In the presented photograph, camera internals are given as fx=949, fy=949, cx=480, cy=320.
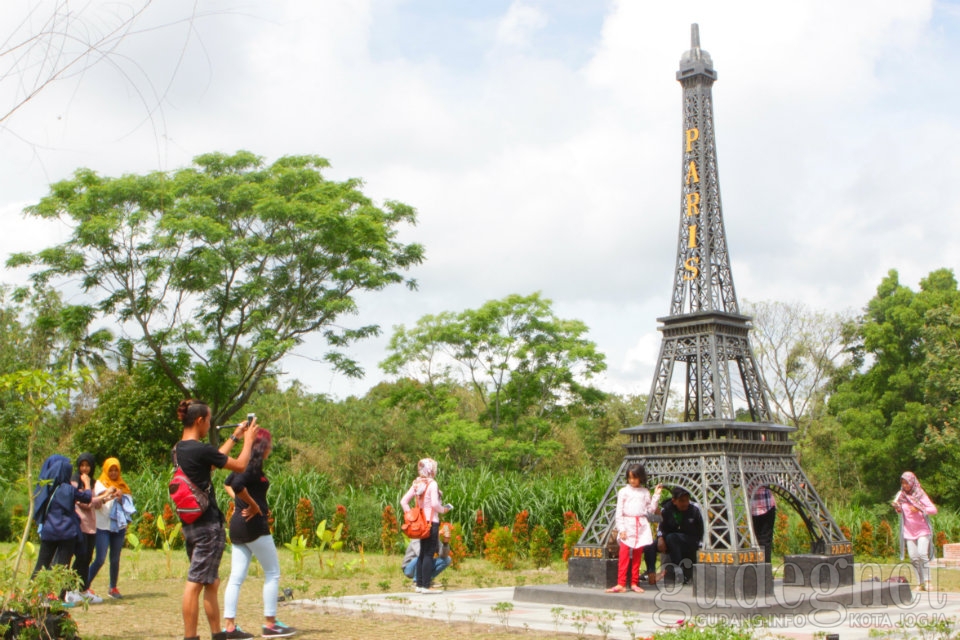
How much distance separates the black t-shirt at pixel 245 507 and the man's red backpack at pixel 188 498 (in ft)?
1.76

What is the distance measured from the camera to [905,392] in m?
29.1

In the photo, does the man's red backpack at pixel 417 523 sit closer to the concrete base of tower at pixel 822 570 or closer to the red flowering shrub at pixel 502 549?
the red flowering shrub at pixel 502 549

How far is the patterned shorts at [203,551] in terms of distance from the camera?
5.94 metres

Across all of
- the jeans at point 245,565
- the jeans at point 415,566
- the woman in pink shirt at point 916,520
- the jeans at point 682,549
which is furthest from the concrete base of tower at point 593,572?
the jeans at point 245,565

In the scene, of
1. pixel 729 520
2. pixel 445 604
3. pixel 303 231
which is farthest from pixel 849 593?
pixel 303 231

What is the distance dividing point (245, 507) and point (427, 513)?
3686mm

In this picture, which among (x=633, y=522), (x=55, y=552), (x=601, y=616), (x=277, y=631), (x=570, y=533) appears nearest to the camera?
(x=277, y=631)

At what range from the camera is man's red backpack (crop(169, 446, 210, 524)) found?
5930 mm

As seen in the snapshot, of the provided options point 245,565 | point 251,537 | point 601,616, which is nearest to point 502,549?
point 601,616

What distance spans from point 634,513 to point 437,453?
17197 mm

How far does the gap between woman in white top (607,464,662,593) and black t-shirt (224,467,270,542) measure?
418 cm

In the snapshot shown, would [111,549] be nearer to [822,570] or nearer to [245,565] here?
[245,565]

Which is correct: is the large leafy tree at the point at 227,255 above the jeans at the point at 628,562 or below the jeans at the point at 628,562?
above

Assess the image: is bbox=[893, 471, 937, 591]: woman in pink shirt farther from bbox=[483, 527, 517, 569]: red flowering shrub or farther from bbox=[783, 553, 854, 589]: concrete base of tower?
bbox=[483, 527, 517, 569]: red flowering shrub
